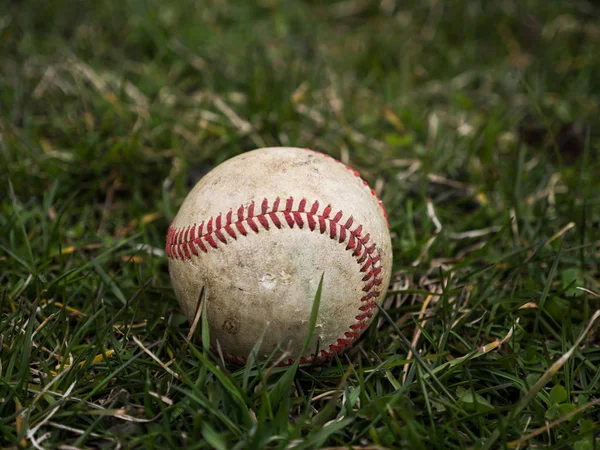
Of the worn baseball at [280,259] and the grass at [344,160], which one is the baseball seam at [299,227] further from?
the grass at [344,160]

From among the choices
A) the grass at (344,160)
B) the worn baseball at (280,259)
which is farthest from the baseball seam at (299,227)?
the grass at (344,160)

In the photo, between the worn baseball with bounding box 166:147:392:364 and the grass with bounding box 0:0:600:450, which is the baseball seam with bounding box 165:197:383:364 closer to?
the worn baseball with bounding box 166:147:392:364

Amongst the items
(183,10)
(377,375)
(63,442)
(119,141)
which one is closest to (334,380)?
(377,375)

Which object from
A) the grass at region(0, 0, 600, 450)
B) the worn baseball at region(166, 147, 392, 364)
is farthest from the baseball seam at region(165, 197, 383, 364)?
the grass at region(0, 0, 600, 450)

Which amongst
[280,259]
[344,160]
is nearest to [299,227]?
[280,259]

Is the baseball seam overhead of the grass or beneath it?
overhead

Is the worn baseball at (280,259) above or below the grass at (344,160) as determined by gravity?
above
